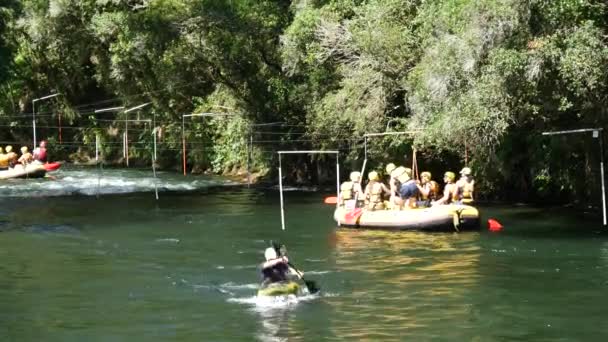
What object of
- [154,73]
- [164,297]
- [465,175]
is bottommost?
[164,297]

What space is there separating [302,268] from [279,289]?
137 inches

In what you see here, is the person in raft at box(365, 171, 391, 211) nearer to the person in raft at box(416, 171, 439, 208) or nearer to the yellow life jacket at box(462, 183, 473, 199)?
the person in raft at box(416, 171, 439, 208)

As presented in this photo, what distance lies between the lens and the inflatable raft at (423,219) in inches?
928

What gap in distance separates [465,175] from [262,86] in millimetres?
14533

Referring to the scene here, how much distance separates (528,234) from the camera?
23.2 meters

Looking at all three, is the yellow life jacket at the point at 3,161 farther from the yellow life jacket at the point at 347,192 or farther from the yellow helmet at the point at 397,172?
the yellow helmet at the point at 397,172

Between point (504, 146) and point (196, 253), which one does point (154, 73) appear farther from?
point (196, 253)

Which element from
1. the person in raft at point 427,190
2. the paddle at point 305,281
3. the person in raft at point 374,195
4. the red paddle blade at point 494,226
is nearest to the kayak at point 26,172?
the person in raft at point 374,195

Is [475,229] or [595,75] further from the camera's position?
[475,229]

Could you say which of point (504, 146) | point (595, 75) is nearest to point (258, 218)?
point (504, 146)

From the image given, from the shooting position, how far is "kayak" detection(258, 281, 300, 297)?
51.3ft

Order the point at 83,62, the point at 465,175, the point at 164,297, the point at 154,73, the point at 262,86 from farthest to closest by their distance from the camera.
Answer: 1. the point at 83,62
2. the point at 154,73
3. the point at 262,86
4. the point at 465,175
5. the point at 164,297

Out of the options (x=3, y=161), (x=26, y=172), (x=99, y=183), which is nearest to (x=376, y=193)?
(x=99, y=183)

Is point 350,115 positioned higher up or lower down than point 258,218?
higher up
